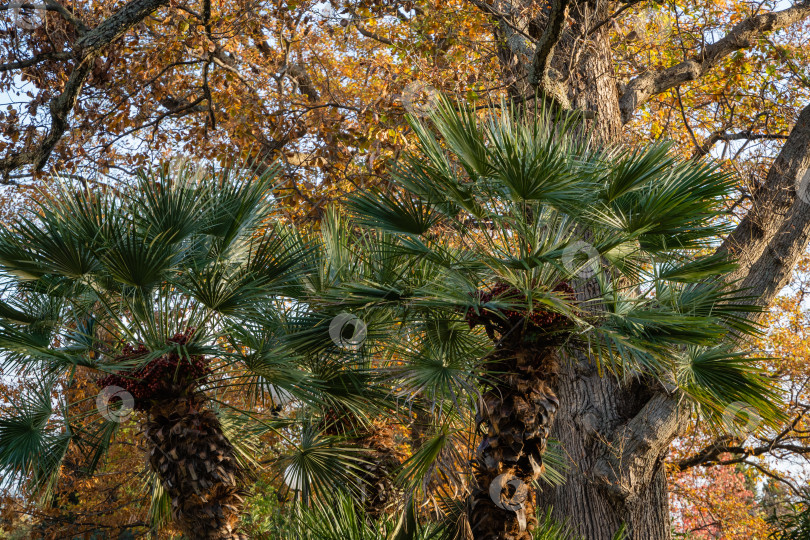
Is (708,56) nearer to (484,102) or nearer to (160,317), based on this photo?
(484,102)

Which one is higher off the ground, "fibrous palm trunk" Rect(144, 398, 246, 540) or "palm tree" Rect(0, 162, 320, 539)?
"palm tree" Rect(0, 162, 320, 539)

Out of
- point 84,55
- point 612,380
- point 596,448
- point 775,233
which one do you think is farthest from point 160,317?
point 775,233

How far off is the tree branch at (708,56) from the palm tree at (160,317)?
4797 mm

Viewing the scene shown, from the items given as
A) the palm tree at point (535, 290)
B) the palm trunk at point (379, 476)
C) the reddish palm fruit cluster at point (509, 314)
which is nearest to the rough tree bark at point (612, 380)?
the palm trunk at point (379, 476)

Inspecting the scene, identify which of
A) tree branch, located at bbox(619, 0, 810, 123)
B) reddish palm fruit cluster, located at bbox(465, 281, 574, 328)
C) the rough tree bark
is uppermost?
tree branch, located at bbox(619, 0, 810, 123)

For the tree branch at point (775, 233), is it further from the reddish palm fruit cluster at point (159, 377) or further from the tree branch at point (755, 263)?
the reddish palm fruit cluster at point (159, 377)

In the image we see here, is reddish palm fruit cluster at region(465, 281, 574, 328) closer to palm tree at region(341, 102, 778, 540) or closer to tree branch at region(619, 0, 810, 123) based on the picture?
palm tree at region(341, 102, 778, 540)

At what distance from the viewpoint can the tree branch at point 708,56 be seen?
7926mm

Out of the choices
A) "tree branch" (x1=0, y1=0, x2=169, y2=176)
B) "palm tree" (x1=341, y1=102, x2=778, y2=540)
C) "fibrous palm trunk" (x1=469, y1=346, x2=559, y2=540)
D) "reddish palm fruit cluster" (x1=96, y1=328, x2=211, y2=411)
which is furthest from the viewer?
"tree branch" (x1=0, y1=0, x2=169, y2=176)

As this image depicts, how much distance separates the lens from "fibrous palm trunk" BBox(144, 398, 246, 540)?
464cm

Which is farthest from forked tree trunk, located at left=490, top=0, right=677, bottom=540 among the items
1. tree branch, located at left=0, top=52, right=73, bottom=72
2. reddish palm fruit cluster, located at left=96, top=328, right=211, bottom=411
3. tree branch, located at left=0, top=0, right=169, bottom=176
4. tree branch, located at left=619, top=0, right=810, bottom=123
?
tree branch, located at left=0, top=52, right=73, bottom=72

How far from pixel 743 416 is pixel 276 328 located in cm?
321

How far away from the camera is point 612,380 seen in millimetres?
7145

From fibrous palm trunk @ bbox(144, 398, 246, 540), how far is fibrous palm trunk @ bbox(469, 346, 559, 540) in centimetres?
173
